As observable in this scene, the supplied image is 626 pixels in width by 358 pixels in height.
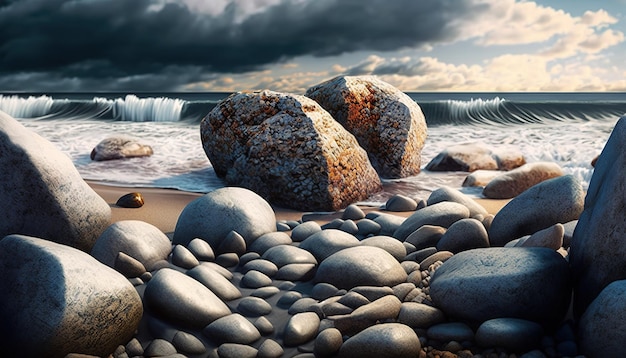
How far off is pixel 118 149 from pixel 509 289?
7394 millimetres

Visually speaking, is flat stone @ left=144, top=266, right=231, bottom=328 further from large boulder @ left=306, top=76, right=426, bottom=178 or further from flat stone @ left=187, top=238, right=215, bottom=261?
large boulder @ left=306, top=76, right=426, bottom=178

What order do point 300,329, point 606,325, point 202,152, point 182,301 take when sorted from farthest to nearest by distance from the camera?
point 202,152 → point 182,301 → point 300,329 → point 606,325

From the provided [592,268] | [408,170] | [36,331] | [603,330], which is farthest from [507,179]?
[36,331]

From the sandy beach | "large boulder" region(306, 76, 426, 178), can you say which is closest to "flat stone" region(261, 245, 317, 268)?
the sandy beach

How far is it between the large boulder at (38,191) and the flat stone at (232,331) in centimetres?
145

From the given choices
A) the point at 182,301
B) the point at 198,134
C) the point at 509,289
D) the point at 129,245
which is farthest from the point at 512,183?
the point at 198,134

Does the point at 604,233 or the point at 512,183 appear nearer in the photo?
the point at 604,233

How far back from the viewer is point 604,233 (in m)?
2.53

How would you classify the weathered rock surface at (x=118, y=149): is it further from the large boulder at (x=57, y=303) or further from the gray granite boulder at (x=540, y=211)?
the gray granite boulder at (x=540, y=211)

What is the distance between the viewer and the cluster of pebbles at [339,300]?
2393mm

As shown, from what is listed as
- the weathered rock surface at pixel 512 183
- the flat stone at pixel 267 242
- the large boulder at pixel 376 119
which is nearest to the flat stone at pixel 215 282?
the flat stone at pixel 267 242

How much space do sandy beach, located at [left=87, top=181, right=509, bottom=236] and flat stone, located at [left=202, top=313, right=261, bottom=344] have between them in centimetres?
183

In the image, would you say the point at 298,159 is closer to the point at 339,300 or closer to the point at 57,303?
the point at 339,300

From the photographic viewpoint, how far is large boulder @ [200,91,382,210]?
522 cm
